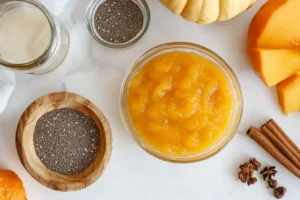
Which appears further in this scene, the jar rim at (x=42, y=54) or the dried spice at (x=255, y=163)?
the dried spice at (x=255, y=163)

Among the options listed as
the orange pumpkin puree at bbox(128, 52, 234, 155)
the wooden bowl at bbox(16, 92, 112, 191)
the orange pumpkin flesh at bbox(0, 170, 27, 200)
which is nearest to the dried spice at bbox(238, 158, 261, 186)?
the orange pumpkin puree at bbox(128, 52, 234, 155)

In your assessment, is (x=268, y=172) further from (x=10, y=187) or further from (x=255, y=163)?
(x=10, y=187)

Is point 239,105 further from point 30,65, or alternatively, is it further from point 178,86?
point 30,65

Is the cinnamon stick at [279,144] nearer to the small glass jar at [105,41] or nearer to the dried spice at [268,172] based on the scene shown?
the dried spice at [268,172]

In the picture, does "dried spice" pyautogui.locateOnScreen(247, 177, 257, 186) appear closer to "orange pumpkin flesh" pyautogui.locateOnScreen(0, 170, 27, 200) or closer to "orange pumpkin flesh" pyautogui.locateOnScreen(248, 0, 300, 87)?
"orange pumpkin flesh" pyautogui.locateOnScreen(248, 0, 300, 87)

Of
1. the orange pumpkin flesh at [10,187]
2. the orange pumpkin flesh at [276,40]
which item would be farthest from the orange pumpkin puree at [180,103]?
the orange pumpkin flesh at [10,187]
